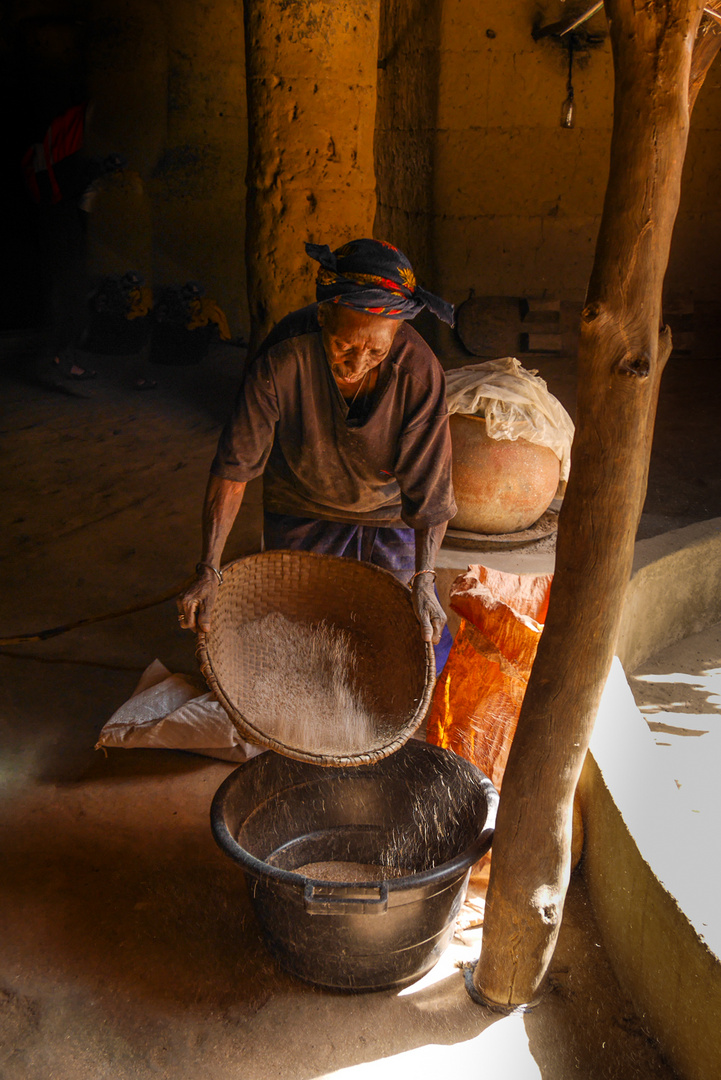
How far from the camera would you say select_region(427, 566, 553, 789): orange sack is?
2.50 m

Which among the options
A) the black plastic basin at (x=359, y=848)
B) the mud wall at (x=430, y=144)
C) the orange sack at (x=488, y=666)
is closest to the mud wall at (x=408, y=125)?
the mud wall at (x=430, y=144)

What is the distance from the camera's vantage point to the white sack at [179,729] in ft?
9.57

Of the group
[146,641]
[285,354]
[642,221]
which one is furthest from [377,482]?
[146,641]

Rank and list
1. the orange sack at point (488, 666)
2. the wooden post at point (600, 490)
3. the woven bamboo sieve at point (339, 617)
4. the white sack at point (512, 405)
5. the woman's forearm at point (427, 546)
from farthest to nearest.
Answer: the white sack at point (512, 405) < the orange sack at point (488, 666) < the woman's forearm at point (427, 546) < the woven bamboo sieve at point (339, 617) < the wooden post at point (600, 490)

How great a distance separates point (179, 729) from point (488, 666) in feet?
3.52

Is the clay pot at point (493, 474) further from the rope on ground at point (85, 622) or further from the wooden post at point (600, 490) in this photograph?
the wooden post at point (600, 490)

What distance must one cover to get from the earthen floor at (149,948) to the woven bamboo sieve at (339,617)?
0.63 m

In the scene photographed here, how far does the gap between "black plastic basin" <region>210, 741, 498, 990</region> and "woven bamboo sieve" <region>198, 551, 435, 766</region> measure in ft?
0.82

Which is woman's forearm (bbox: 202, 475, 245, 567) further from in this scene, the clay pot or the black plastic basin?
the clay pot

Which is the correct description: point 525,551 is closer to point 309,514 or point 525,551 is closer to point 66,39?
point 309,514

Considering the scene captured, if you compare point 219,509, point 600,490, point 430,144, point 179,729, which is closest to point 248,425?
point 219,509

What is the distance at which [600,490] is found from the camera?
1.68m

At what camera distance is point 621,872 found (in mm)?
2059

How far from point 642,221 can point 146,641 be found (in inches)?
110
